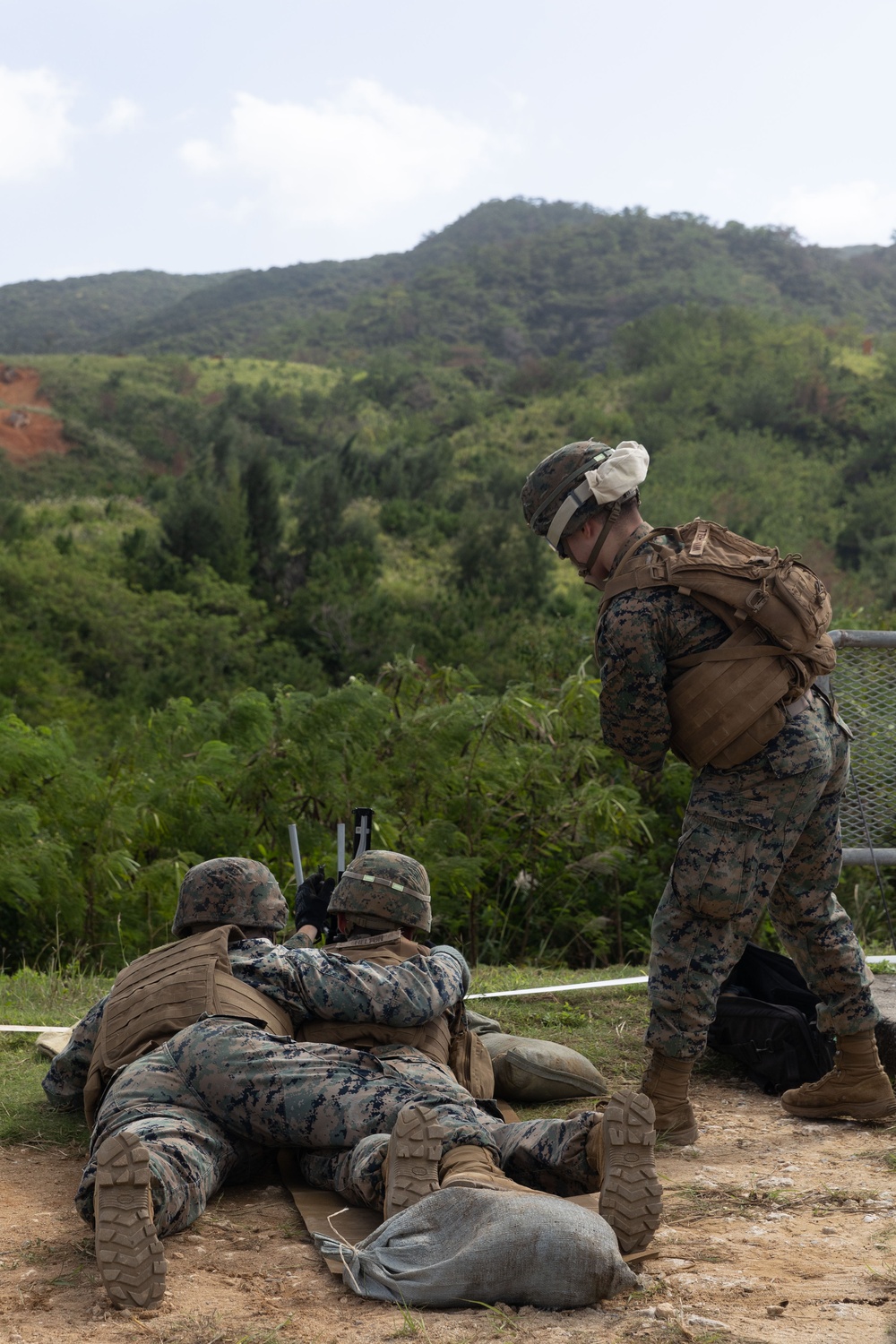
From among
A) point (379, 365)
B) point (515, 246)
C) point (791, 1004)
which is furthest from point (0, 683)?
point (515, 246)

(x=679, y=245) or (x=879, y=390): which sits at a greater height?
(x=679, y=245)

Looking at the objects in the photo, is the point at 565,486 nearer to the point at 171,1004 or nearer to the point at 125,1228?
the point at 171,1004

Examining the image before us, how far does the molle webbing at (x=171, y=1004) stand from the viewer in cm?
339

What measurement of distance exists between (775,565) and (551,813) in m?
4.36

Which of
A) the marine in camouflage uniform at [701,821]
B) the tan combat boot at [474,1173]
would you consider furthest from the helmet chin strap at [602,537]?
the tan combat boot at [474,1173]

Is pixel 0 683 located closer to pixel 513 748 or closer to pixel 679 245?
pixel 513 748

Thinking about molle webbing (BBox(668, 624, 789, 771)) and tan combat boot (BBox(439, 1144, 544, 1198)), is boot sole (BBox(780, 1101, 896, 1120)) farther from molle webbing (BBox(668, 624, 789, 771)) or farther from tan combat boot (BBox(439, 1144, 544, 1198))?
tan combat boot (BBox(439, 1144, 544, 1198))

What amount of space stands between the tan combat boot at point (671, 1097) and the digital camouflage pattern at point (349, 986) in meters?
0.63

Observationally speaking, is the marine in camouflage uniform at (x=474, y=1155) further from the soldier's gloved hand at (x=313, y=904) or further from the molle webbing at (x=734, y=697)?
the molle webbing at (x=734, y=697)

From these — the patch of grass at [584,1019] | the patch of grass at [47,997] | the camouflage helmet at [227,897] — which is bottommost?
the patch of grass at [47,997]

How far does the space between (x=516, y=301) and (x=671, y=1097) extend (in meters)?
90.0

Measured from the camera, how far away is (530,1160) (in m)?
2.98

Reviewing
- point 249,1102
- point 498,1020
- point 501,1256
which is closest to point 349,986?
point 249,1102

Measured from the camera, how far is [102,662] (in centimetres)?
2269
